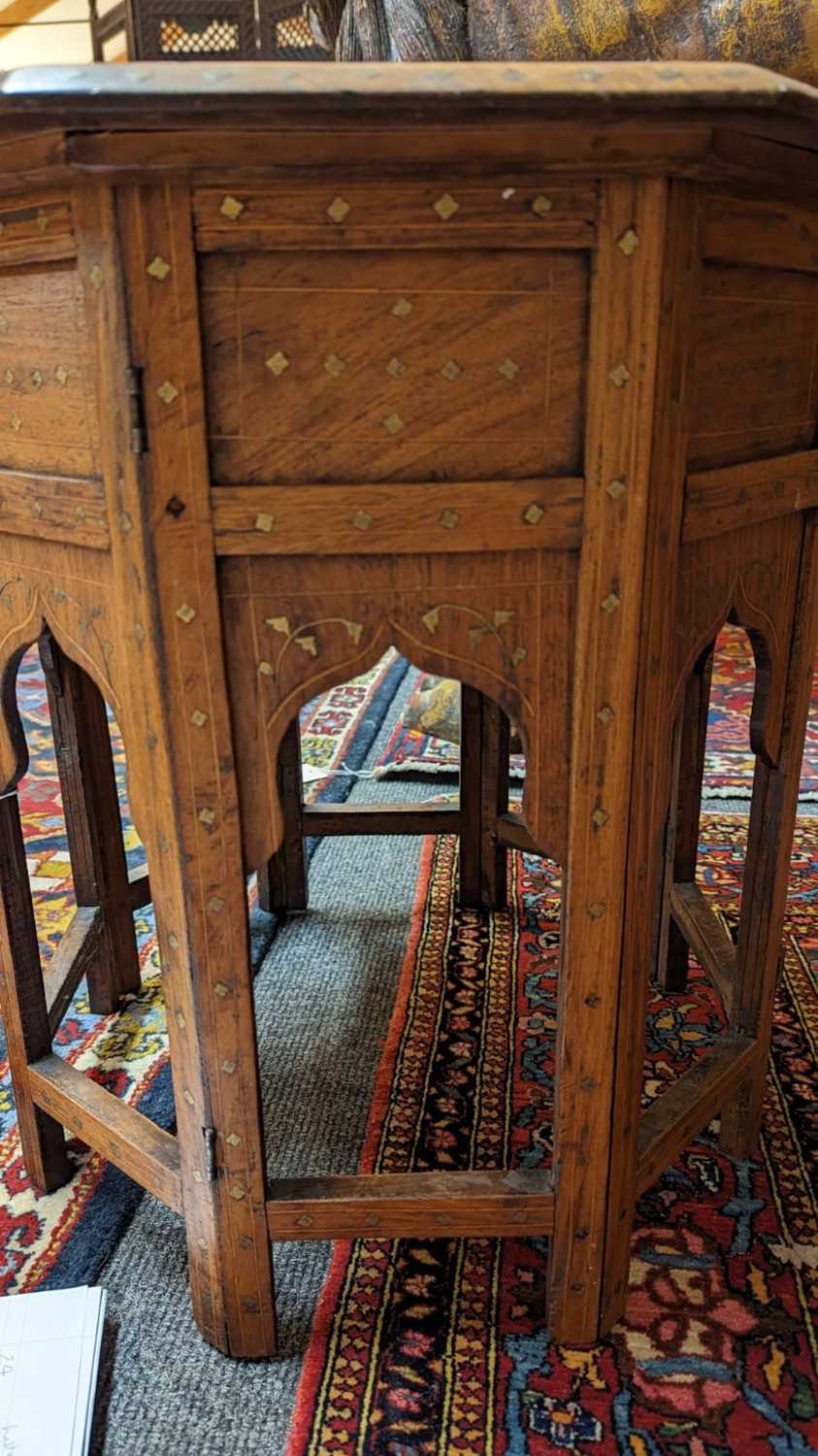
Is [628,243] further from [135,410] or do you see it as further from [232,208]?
[135,410]

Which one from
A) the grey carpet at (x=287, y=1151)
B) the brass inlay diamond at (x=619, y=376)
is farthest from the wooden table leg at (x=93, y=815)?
the brass inlay diamond at (x=619, y=376)

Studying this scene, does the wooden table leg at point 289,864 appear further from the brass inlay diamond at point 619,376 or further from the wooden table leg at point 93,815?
the brass inlay diamond at point 619,376

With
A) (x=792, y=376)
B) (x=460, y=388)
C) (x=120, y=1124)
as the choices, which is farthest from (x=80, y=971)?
(x=792, y=376)

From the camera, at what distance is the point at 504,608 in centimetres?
106

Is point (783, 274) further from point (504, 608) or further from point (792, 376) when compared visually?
point (504, 608)

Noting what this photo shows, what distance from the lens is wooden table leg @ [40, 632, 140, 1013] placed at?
1.93m

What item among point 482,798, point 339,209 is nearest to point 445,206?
point 339,209

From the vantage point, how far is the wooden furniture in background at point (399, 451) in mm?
897

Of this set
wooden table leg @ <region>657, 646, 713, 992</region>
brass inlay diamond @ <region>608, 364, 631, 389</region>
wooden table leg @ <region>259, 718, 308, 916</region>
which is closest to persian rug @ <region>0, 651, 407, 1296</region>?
wooden table leg @ <region>259, 718, 308, 916</region>

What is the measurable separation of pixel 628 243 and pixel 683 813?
1288 millimetres

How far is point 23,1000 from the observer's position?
5.18 feet

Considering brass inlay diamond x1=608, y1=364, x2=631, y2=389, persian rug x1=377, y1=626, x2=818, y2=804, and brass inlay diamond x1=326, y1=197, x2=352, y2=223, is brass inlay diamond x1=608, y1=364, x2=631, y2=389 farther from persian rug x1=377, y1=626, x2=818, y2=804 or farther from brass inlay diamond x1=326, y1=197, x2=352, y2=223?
persian rug x1=377, y1=626, x2=818, y2=804

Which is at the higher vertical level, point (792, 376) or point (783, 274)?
point (783, 274)

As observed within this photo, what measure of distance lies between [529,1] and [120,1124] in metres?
1.51
